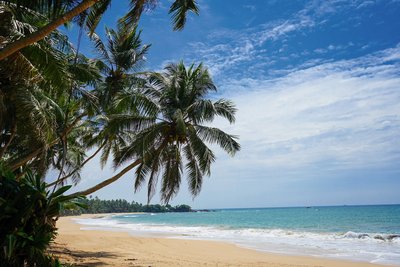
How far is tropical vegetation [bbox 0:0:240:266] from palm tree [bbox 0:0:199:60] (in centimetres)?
2

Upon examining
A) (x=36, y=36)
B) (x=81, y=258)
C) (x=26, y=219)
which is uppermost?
(x=36, y=36)

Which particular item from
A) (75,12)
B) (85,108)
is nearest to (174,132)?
(85,108)

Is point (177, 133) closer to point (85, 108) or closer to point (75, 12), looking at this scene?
point (85, 108)

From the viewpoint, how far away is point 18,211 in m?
4.75

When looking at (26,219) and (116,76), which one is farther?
(116,76)

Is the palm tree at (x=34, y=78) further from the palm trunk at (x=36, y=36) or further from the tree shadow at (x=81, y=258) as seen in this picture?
the tree shadow at (x=81, y=258)

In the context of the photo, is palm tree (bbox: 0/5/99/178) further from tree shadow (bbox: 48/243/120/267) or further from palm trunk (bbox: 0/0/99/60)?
tree shadow (bbox: 48/243/120/267)

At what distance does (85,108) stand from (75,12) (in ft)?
26.0

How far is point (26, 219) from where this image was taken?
→ 15.9 feet

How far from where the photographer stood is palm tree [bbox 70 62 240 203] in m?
12.6

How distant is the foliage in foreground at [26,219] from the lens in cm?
464

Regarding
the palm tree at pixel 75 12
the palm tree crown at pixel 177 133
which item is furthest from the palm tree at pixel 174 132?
the palm tree at pixel 75 12

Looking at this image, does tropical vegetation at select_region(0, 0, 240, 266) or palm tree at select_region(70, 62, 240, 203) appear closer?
tropical vegetation at select_region(0, 0, 240, 266)

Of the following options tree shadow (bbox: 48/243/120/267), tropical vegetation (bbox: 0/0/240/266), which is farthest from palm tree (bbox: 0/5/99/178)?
tree shadow (bbox: 48/243/120/267)
